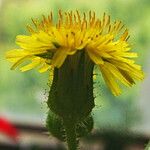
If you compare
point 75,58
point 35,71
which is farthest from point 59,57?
point 35,71

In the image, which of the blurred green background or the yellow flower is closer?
the yellow flower

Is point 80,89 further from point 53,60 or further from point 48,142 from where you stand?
point 48,142

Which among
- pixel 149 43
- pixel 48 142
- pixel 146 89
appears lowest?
pixel 48 142

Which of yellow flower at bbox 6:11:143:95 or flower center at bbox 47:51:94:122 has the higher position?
yellow flower at bbox 6:11:143:95

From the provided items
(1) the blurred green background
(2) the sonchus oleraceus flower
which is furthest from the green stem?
(1) the blurred green background

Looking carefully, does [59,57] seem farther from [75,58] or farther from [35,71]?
[35,71]

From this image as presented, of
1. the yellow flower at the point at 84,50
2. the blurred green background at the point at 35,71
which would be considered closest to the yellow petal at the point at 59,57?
the yellow flower at the point at 84,50

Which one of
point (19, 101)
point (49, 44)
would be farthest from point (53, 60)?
point (19, 101)

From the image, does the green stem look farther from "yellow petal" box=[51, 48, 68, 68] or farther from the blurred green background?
the blurred green background
